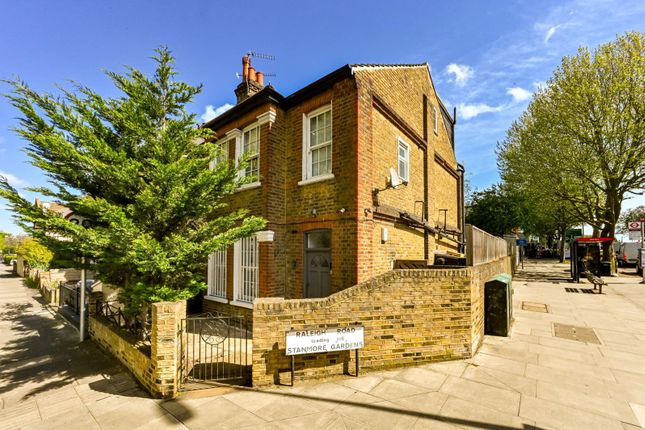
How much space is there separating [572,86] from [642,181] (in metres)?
7.83

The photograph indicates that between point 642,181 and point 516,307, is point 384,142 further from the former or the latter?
point 642,181

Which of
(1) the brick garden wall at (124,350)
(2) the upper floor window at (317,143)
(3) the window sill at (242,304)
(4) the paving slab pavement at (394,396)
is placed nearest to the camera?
(4) the paving slab pavement at (394,396)

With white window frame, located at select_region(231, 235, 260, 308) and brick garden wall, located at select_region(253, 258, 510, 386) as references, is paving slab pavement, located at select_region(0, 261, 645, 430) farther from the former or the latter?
white window frame, located at select_region(231, 235, 260, 308)

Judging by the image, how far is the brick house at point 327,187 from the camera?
7426mm

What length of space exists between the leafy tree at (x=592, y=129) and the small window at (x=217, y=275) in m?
21.9

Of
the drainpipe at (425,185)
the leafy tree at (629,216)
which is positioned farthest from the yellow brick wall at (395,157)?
A: the leafy tree at (629,216)

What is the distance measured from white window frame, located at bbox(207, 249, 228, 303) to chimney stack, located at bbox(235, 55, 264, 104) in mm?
6882

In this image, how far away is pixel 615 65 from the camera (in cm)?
1755

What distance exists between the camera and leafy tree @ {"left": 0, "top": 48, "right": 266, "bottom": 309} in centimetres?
537

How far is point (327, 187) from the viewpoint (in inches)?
310

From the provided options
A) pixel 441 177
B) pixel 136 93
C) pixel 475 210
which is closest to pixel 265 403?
pixel 136 93

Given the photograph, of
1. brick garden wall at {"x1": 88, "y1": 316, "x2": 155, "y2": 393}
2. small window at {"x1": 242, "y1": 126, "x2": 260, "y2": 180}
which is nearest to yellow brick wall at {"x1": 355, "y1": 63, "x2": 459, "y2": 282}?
small window at {"x1": 242, "y1": 126, "x2": 260, "y2": 180}

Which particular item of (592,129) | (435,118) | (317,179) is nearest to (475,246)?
(317,179)

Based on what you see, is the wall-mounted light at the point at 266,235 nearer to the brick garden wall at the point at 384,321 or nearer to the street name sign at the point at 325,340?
the brick garden wall at the point at 384,321
